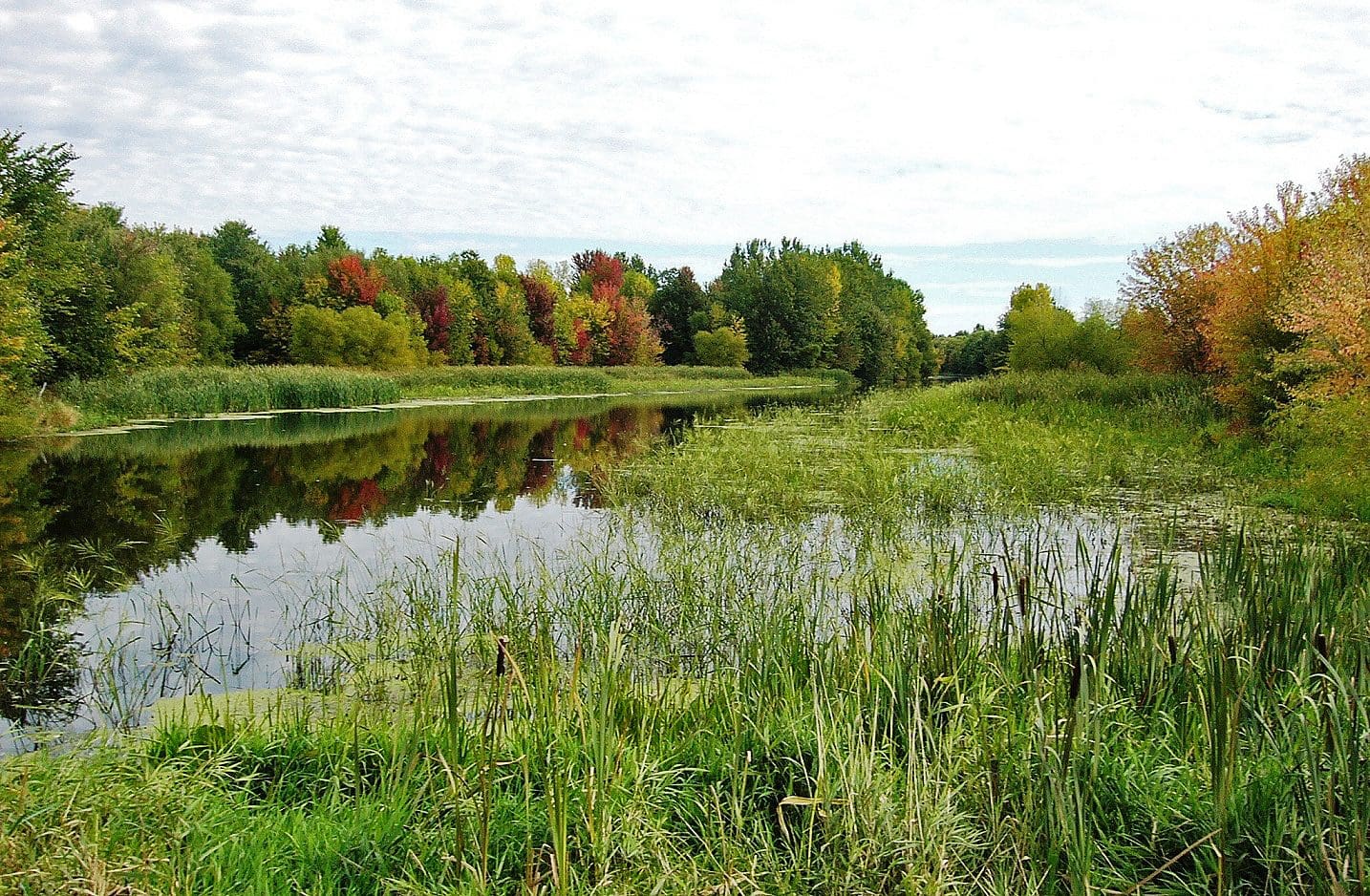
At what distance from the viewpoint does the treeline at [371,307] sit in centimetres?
2042

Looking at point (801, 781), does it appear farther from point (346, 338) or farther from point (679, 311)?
point (679, 311)

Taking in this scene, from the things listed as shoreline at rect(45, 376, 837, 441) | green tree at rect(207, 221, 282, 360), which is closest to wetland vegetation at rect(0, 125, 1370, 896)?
shoreline at rect(45, 376, 837, 441)

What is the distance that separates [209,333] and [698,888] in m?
40.4

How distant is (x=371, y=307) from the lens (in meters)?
39.3

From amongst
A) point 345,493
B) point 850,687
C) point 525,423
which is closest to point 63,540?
point 345,493

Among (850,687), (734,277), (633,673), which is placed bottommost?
(633,673)

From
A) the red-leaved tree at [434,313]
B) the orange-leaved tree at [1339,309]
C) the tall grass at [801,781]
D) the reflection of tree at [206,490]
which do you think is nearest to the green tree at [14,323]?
the reflection of tree at [206,490]

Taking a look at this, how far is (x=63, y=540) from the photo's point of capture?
8250mm

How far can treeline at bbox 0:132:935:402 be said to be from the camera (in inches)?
804

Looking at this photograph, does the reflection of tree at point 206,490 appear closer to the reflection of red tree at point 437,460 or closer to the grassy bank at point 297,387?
the reflection of red tree at point 437,460

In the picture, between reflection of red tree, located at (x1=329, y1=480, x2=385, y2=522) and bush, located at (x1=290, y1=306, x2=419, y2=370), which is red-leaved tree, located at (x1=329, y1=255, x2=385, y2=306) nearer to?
bush, located at (x1=290, y1=306, x2=419, y2=370)

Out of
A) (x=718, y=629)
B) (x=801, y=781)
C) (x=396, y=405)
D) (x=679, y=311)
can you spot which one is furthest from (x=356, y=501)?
(x=679, y=311)

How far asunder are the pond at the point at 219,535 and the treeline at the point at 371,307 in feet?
15.9

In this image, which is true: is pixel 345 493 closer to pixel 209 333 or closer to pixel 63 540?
pixel 63 540
